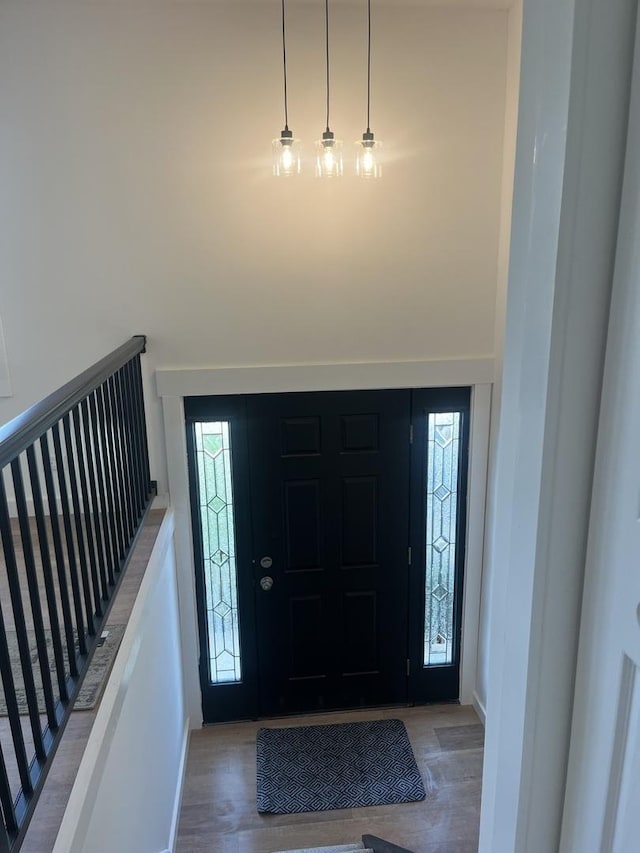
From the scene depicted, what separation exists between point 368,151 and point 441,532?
6.97 ft

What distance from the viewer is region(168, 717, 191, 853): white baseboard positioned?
286 cm

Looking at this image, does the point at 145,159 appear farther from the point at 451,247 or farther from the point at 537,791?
the point at 537,791

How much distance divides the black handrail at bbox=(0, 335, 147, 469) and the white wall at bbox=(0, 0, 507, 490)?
91 cm

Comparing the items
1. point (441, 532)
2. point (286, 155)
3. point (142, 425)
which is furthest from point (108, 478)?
point (441, 532)

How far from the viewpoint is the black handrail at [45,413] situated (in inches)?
50.5

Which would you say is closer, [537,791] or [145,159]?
[537,791]

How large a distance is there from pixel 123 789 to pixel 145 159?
8.73 feet

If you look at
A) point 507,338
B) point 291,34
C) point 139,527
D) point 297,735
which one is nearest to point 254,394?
point 139,527

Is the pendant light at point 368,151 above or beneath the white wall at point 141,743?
above

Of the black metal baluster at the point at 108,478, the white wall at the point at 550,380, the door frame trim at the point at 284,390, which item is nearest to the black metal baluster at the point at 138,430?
the door frame trim at the point at 284,390

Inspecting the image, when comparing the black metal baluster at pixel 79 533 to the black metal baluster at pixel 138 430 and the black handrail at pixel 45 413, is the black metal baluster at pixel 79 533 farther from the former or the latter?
the black metal baluster at pixel 138 430

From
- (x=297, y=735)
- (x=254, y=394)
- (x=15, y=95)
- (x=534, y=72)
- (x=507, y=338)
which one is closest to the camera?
(x=534, y=72)

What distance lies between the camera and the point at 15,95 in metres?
2.83

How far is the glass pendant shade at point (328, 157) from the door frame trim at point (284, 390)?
96cm
